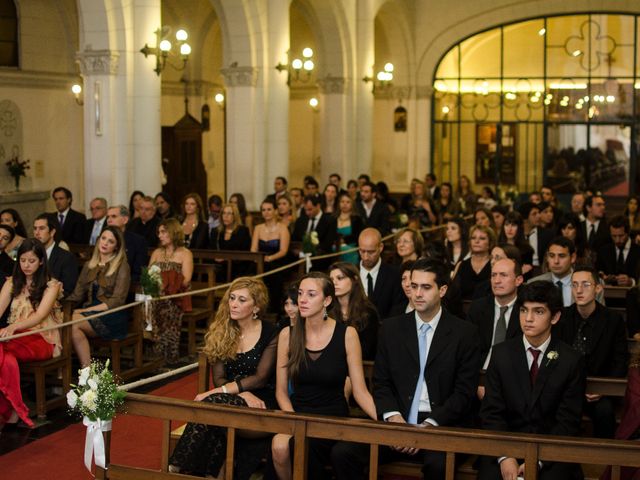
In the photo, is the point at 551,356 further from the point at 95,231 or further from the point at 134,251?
the point at 95,231

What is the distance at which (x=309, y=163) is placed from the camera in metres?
30.7

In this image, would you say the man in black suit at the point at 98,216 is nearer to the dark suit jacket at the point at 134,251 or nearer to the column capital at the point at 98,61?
the dark suit jacket at the point at 134,251

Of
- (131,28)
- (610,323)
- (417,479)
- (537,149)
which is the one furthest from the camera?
(537,149)

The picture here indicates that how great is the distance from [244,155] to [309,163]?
1040cm

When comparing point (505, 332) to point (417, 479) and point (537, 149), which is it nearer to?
point (417, 479)

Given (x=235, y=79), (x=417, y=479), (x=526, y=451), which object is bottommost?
(x=417, y=479)

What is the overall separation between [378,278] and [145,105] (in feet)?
25.1

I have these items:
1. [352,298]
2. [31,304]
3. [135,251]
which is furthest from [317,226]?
[352,298]

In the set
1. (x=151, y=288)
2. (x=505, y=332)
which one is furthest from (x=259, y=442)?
(x=151, y=288)

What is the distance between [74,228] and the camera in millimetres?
14844

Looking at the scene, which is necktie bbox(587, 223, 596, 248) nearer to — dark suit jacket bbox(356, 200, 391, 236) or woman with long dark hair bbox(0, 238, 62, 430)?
dark suit jacket bbox(356, 200, 391, 236)

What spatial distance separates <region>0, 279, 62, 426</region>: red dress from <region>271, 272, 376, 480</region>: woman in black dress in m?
3.02

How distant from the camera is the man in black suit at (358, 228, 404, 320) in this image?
966 centimetres

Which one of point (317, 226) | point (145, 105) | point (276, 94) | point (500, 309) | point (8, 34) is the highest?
point (8, 34)
